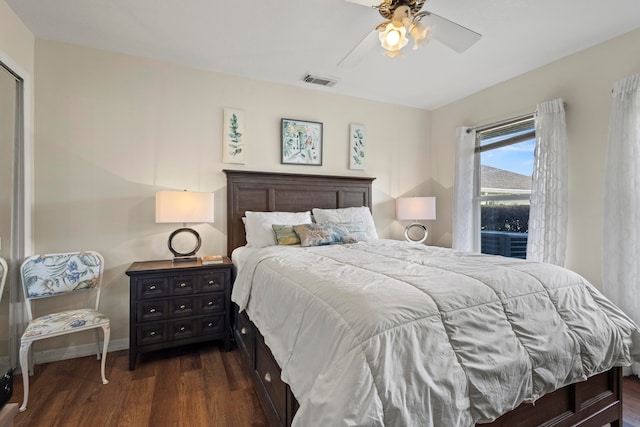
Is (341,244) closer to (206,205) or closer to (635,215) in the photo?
(206,205)

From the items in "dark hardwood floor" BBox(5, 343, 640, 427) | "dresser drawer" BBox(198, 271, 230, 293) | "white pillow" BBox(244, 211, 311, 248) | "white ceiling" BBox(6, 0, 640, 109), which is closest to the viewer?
"dark hardwood floor" BBox(5, 343, 640, 427)

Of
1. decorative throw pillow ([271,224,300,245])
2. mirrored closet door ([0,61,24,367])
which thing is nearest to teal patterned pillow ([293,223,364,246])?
decorative throw pillow ([271,224,300,245])

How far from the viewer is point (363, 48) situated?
2197 mm

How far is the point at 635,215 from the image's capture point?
91.5 inches

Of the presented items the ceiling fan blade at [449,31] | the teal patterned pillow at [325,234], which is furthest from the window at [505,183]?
the teal patterned pillow at [325,234]

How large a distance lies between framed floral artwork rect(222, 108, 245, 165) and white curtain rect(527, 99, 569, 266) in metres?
2.99

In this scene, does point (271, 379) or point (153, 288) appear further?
point (153, 288)

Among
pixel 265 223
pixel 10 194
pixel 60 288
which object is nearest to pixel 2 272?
pixel 60 288

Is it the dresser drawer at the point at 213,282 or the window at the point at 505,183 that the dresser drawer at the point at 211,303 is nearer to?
the dresser drawer at the point at 213,282

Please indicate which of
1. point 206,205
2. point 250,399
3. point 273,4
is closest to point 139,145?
point 206,205

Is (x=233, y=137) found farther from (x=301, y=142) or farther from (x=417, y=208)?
(x=417, y=208)

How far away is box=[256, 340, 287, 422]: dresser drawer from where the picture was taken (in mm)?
1496

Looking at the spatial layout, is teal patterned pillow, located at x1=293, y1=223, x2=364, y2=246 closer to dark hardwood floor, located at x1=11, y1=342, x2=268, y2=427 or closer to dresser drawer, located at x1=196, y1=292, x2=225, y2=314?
dresser drawer, located at x1=196, y1=292, x2=225, y2=314

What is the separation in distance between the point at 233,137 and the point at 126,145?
0.98 meters
